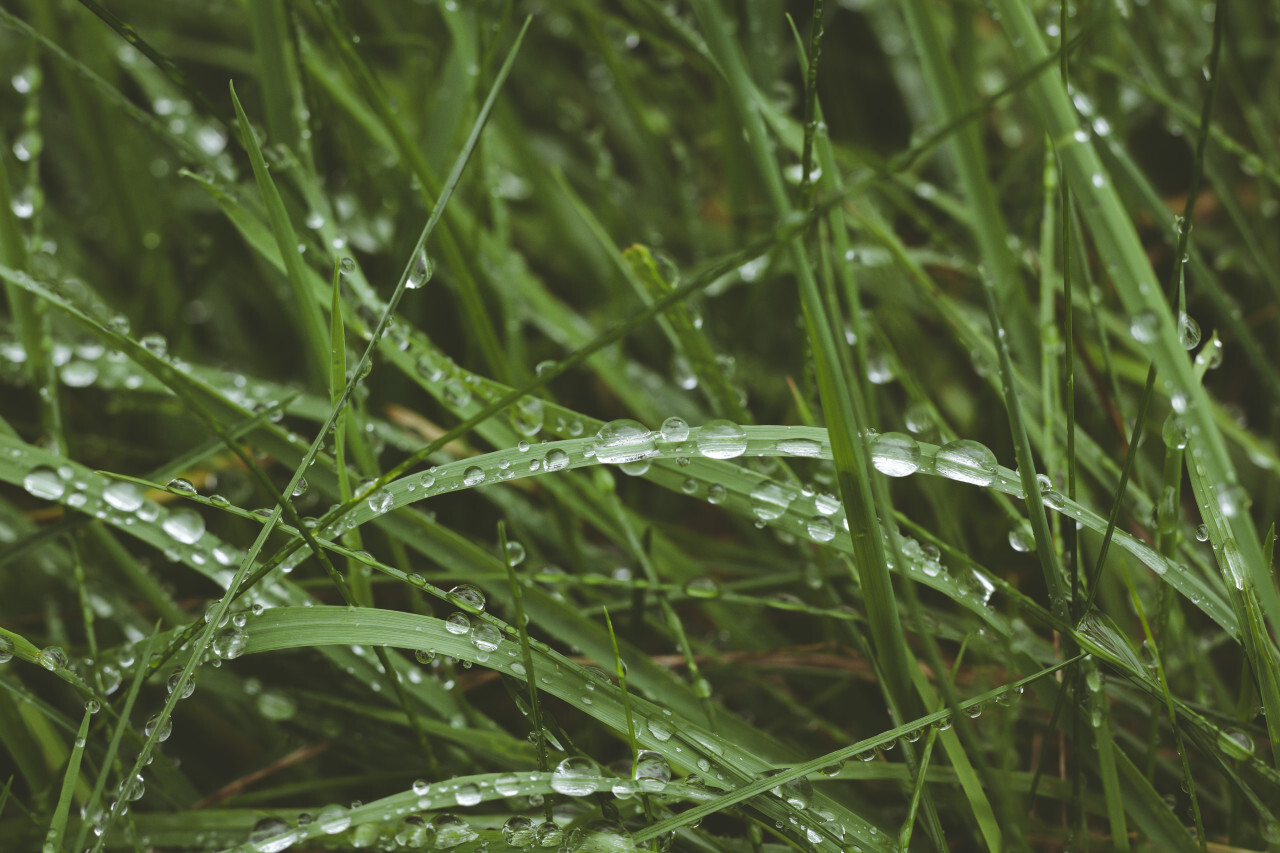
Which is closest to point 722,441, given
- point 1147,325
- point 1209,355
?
point 1147,325

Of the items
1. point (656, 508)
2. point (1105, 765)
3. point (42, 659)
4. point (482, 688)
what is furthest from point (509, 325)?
point (1105, 765)

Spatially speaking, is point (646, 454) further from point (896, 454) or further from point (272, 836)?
point (272, 836)

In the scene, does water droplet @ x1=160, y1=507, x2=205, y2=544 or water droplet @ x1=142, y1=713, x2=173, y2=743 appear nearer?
water droplet @ x1=142, y1=713, x2=173, y2=743

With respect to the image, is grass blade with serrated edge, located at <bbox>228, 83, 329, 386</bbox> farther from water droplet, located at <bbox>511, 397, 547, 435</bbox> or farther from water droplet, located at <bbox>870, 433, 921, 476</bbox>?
water droplet, located at <bbox>870, 433, 921, 476</bbox>

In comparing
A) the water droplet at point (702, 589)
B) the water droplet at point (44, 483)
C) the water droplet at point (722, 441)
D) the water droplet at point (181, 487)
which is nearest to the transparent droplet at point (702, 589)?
the water droplet at point (702, 589)

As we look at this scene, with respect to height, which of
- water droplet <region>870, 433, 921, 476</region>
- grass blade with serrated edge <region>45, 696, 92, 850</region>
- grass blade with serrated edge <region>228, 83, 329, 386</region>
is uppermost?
grass blade with serrated edge <region>228, 83, 329, 386</region>

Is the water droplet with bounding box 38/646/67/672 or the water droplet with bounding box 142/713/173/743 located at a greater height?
the water droplet with bounding box 38/646/67/672

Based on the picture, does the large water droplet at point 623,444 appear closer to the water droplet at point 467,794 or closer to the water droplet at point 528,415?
the water droplet at point 528,415

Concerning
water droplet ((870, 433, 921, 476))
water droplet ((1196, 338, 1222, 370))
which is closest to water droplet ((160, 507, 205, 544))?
water droplet ((870, 433, 921, 476))
